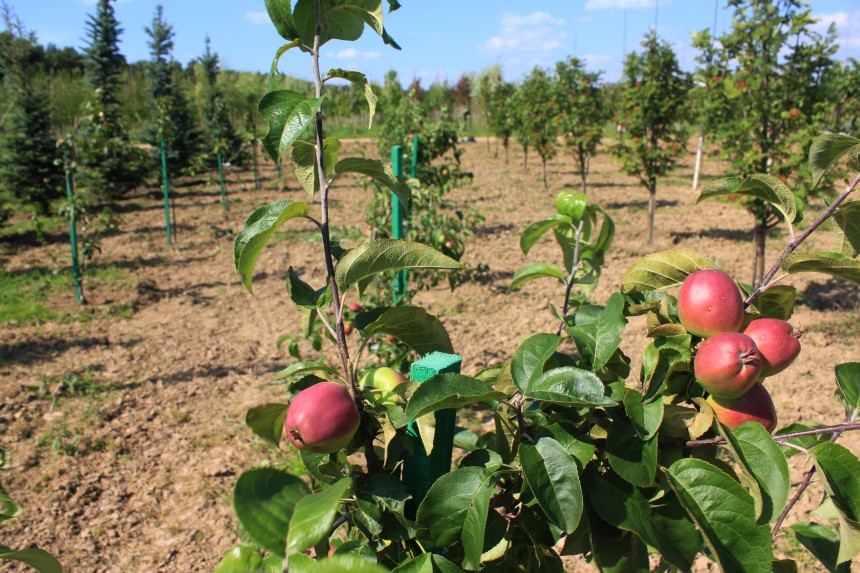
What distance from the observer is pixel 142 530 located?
8.91 feet

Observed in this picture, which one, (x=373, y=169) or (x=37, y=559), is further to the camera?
(x=373, y=169)

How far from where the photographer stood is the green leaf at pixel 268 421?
0.85 meters

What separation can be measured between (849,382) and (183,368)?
4.22m

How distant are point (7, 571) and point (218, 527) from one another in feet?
2.61

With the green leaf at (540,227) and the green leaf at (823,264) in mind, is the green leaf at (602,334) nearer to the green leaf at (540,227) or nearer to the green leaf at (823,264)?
the green leaf at (823,264)

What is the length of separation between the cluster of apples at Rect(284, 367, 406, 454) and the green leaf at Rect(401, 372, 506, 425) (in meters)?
0.12

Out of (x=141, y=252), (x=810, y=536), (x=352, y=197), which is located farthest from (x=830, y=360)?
(x=352, y=197)

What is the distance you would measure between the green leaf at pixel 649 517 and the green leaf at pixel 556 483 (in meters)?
0.07

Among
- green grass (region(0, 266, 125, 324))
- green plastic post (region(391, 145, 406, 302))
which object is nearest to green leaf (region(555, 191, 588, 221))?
green plastic post (region(391, 145, 406, 302))

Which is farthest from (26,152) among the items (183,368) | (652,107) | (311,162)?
(311,162)

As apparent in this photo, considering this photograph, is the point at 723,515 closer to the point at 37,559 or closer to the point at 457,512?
the point at 457,512

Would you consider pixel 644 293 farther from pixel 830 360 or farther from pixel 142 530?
pixel 830 360

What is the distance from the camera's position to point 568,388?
0.68 metres

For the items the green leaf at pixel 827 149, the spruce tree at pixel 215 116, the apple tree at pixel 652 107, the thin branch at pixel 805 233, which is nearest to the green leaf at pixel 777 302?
the thin branch at pixel 805 233
